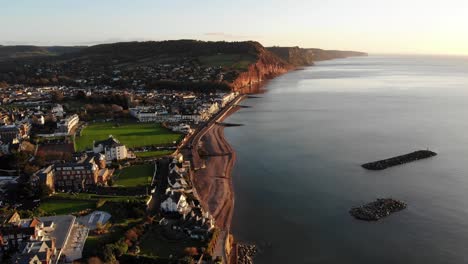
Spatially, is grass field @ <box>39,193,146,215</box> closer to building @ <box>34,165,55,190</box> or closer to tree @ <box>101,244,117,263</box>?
building @ <box>34,165,55,190</box>

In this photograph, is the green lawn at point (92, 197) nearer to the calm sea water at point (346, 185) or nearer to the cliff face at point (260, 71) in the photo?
the calm sea water at point (346, 185)

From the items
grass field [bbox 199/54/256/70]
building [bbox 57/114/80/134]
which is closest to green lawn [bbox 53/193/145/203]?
building [bbox 57/114/80/134]

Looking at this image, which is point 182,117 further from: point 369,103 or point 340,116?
point 369,103

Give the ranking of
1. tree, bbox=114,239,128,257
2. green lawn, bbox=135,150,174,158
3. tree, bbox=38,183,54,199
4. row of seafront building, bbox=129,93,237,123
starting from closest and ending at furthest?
tree, bbox=114,239,128,257 → tree, bbox=38,183,54,199 → green lawn, bbox=135,150,174,158 → row of seafront building, bbox=129,93,237,123

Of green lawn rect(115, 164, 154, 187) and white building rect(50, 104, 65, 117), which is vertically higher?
white building rect(50, 104, 65, 117)

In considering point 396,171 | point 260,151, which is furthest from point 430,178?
point 260,151

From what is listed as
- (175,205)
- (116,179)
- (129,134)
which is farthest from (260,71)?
(175,205)

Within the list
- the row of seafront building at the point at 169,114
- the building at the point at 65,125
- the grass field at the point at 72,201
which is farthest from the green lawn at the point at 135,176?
the row of seafront building at the point at 169,114
